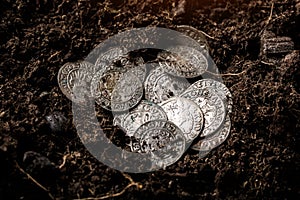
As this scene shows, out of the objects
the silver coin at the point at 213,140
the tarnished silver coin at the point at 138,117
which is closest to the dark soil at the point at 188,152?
the silver coin at the point at 213,140

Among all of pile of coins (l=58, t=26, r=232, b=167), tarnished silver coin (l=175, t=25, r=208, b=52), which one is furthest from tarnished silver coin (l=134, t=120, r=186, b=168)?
tarnished silver coin (l=175, t=25, r=208, b=52)

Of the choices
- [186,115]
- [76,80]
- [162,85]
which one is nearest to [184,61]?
[162,85]

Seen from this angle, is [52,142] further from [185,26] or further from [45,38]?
[185,26]

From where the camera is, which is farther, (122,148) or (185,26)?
(185,26)

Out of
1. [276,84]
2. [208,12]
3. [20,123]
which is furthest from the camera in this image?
[208,12]

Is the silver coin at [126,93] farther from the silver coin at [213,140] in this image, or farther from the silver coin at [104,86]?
the silver coin at [213,140]

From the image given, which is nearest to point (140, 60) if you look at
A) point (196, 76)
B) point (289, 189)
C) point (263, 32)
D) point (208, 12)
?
point (196, 76)

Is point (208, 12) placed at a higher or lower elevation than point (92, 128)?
higher

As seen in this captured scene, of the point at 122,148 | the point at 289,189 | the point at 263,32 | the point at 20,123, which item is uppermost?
the point at 263,32
